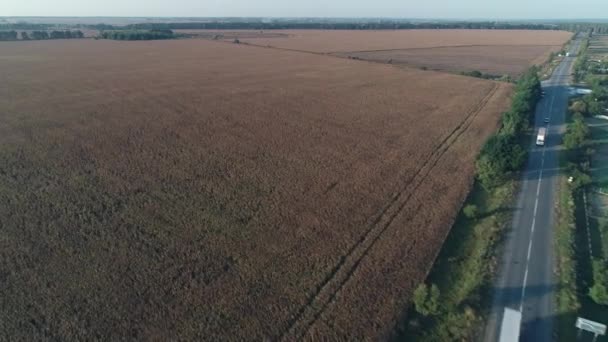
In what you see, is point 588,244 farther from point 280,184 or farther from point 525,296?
point 280,184

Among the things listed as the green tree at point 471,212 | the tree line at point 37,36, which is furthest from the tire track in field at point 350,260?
the tree line at point 37,36

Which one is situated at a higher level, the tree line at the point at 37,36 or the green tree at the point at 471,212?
the tree line at the point at 37,36

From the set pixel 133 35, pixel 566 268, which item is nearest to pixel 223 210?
pixel 566 268

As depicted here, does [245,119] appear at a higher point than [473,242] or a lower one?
higher

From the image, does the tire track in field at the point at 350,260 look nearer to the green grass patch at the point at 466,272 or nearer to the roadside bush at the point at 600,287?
the green grass patch at the point at 466,272

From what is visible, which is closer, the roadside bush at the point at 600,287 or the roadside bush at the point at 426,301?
the roadside bush at the point at 426,301

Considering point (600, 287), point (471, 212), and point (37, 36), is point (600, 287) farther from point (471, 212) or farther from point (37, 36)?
point (37, 36)

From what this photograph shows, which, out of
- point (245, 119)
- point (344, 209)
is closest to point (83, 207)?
point (344, 209)
